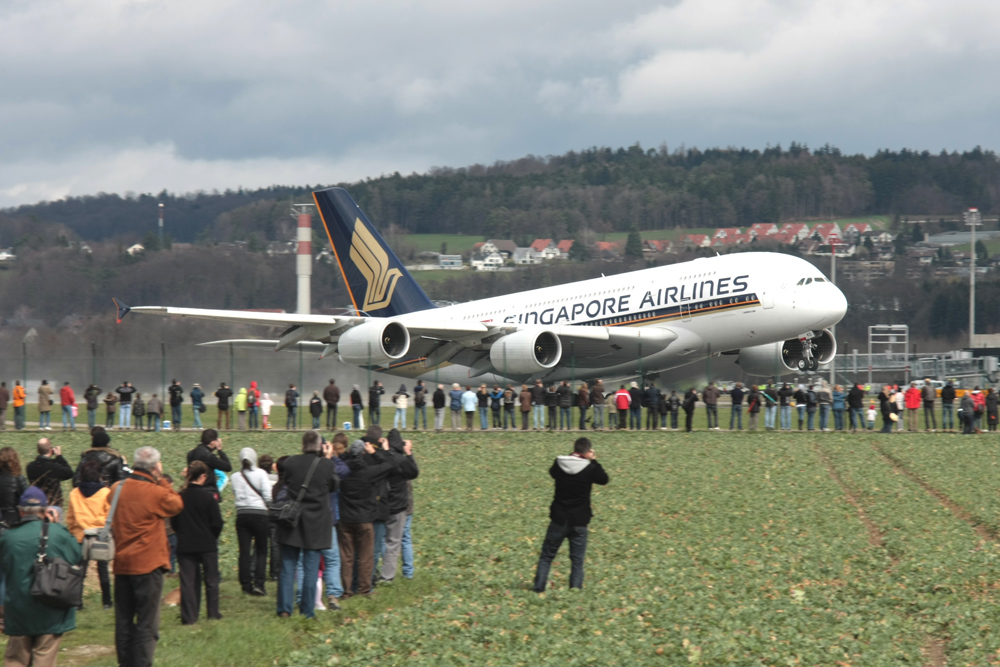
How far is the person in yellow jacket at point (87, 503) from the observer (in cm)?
1016

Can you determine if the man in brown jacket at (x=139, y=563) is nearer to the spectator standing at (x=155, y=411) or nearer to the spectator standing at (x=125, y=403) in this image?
the spectator standing at (x=155, y=411)

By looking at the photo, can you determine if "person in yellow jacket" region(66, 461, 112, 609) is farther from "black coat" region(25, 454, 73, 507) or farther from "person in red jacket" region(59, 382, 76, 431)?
"person in red jacket" region(59, 382, 76, 431)

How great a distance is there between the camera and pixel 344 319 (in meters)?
32.5

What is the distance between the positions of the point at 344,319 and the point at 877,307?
79238 mm

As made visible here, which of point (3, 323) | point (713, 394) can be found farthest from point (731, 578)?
point (3, 323)

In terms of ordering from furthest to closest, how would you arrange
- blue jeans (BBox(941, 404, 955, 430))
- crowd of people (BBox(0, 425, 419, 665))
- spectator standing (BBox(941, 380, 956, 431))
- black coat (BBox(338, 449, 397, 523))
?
blue jeans (BBox(941, 404, 955, 430)) → spectator standing (BBox(941, 380, 956, 431)) → black coat (BBox(338, 449, 397, 523)) → crowd of people (BBox(0, 425, 419, 665))

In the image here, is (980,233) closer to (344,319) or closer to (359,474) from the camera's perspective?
(344,319)

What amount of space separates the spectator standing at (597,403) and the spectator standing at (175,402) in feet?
39.9

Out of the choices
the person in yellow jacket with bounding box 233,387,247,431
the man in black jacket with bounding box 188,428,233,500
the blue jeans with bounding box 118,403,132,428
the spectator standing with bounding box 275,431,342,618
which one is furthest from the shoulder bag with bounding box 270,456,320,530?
the blue jeans with bounding box 118,403,132,428

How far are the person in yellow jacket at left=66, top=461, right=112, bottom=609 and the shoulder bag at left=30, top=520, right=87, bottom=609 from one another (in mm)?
2907

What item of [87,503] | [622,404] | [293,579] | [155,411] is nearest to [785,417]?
[622,404]

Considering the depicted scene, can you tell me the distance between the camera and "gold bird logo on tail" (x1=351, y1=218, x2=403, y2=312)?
4025 cm

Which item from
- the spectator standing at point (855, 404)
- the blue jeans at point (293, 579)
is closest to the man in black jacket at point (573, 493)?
the blue jeans at point (293, 579)

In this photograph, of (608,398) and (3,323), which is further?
(3,323)
